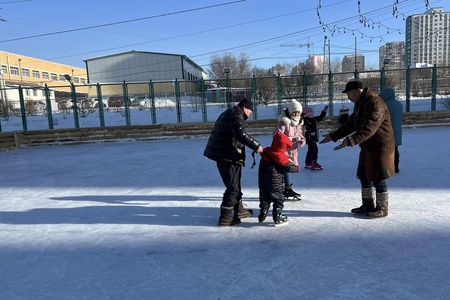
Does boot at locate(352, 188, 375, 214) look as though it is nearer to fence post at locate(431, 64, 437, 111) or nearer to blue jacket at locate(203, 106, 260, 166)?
blue jacket at locate(203, 106, 260, 166)

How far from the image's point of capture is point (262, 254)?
319cm

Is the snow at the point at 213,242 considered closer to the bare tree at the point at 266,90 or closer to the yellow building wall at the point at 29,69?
the bare tree at the point at 266,90

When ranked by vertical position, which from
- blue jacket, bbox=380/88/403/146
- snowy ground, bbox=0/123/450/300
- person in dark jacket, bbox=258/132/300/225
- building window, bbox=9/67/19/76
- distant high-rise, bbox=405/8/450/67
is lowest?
snowy ground, bbox=0/123/450/300

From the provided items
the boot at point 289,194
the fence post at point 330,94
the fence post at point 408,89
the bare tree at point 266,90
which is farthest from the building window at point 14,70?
the boot at point 289,194

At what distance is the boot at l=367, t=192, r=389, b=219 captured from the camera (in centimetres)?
393

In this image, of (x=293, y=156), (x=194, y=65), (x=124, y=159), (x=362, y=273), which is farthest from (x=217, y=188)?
(x=194, y=65)

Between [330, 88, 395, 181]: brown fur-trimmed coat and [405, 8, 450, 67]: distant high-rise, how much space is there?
11073 millimetres

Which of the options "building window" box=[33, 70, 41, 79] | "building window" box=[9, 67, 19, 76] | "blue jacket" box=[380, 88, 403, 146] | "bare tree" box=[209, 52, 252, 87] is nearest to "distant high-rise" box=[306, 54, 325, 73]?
"bare tree" box=[209, 52, 252, 87]

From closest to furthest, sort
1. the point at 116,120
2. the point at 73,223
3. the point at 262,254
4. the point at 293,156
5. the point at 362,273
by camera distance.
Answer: the point at 362,273, the point at 262,254, the point at 73,223, the point at 293,156, the point at 116,120

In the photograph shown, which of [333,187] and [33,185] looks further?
[33,185]

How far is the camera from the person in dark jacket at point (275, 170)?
3.69 m

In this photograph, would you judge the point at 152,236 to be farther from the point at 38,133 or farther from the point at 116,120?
the point at 116,120

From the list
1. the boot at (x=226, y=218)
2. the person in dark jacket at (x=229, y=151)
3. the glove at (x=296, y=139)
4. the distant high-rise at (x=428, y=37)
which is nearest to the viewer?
the person in dark jacket at (x=229, y=151)

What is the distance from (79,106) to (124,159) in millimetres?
8084
